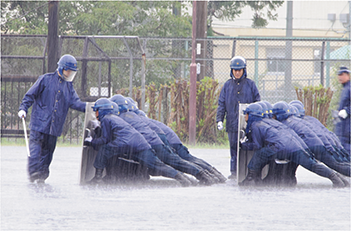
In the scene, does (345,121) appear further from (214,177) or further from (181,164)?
(181,164)

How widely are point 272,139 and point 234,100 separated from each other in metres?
1.44

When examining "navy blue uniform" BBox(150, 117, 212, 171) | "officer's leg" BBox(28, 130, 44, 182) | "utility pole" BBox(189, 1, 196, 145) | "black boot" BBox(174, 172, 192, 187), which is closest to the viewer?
"black boot" BBox(174, 172, 192, 187)

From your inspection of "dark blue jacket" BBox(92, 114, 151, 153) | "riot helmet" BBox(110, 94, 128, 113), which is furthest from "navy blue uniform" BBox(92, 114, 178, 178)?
"riot helmet" BBox(110, 94, 128, 113)

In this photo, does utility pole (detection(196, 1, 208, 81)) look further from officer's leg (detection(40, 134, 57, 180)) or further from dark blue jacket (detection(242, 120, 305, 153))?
officer's leg (detection(40, 134, 57, 180))

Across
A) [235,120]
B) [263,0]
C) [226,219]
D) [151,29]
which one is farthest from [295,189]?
[263,0]

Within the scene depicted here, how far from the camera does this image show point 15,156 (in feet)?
44.8

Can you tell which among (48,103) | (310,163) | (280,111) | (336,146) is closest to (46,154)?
(48,103)

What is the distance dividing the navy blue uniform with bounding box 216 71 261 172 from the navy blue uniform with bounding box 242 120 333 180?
99cm

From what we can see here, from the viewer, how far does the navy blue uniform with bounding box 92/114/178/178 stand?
9.41 m

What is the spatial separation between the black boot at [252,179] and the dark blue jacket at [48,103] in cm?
273

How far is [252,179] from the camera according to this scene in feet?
31.6

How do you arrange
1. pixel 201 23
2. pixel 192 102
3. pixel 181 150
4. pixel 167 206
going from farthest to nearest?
pixel 201 23 → pixel 192 102 → pixel 181 150 → pixel 167 206

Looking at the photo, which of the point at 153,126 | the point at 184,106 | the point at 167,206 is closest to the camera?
the point at 167,206

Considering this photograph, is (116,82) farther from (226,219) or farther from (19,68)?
(226,219)
